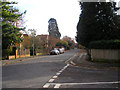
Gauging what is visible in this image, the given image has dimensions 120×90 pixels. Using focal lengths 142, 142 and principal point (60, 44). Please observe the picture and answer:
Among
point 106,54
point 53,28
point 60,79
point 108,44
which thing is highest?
point 53,28

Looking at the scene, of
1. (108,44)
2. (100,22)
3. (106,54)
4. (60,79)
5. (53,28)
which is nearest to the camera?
(60,79)

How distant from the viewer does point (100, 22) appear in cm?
1861

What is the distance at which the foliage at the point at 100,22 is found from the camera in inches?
711

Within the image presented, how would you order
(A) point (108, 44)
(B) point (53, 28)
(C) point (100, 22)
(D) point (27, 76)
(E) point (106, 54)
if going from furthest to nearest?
(B) point (53, 28) < (C) point (100, 22) < (E) point (106, 54) < (A) point (108, 44) < (D) point (27, 76)

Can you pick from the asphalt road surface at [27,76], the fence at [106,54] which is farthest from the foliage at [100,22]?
the asphalt road surface at [27,76]

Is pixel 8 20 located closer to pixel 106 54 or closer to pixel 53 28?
pixel 106 54

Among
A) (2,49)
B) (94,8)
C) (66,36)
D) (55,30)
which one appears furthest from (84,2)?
(66,36)

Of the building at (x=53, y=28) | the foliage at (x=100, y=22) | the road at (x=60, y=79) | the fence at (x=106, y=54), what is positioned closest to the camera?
the road at (x=60, y=79)

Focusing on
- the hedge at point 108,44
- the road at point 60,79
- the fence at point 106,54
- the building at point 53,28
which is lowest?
the road at point 60,79

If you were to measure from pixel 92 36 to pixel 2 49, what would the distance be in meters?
14.8

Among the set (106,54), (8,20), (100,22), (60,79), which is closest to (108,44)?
(106,54)

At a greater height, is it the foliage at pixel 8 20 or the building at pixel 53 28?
the building at pixel 53 28

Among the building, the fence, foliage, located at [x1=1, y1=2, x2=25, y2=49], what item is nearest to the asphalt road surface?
the fence

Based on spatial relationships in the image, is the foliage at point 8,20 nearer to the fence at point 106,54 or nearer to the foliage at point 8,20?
A: the foliage at point 8,20
